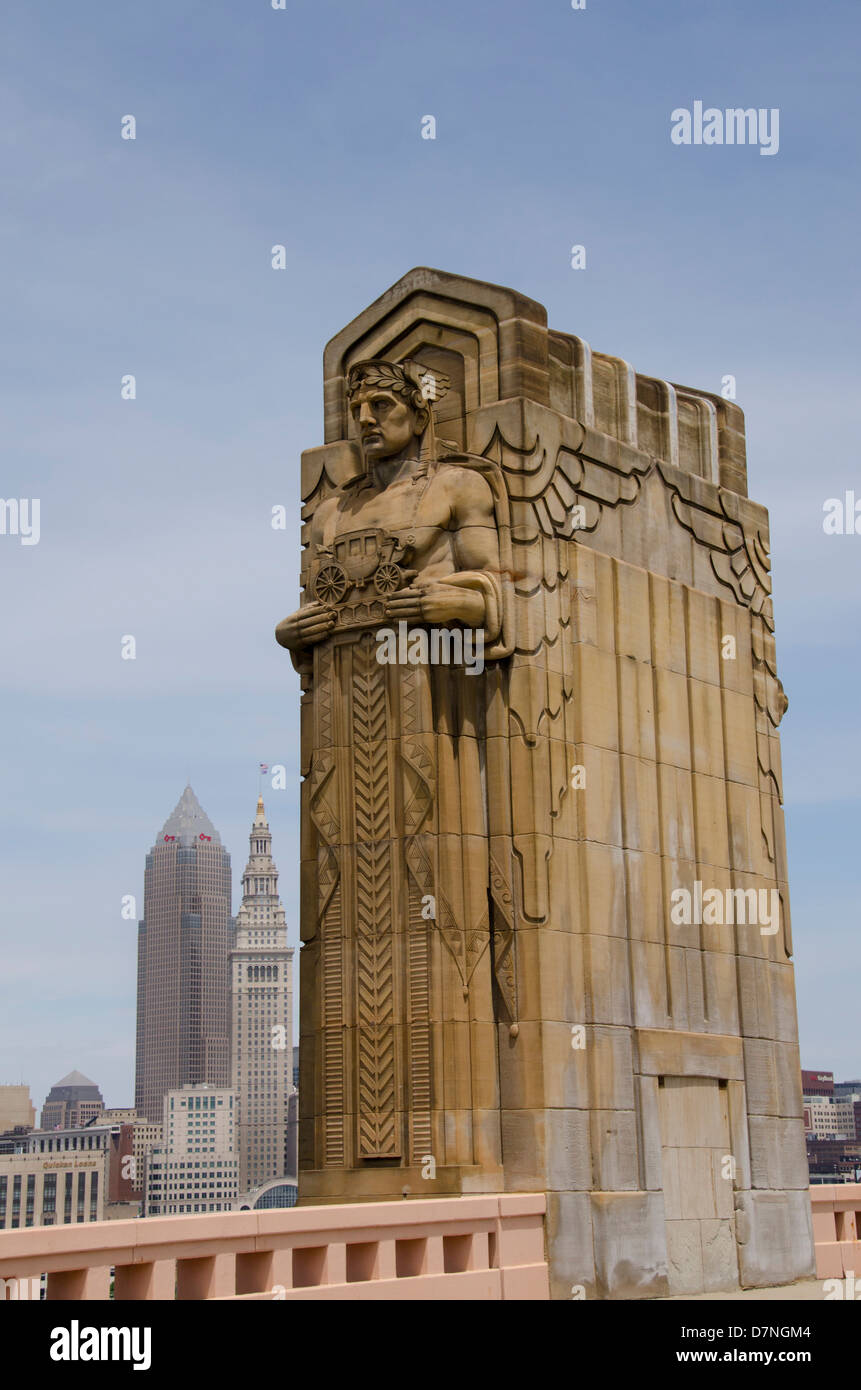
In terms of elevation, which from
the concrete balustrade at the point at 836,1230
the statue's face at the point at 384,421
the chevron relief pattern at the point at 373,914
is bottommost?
the concrete balustrade at the point at 836,1230

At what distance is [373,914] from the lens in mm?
21094

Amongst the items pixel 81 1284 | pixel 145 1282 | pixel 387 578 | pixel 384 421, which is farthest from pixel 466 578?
pixel 81 1284

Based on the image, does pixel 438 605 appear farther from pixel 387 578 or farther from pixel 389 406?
pixel 389 406

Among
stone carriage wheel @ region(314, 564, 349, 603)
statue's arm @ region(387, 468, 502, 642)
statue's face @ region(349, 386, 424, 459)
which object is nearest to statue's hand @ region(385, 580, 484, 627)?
statue's arm @ region(387, 468, 502, 642)

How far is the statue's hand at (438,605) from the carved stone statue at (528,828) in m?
0.04

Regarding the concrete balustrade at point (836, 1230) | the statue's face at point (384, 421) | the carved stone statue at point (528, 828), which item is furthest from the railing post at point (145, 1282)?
the concrete balustrade at point (836, 1230)

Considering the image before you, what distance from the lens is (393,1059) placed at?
20.6 metres

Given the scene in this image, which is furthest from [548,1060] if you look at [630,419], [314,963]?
[630,419]

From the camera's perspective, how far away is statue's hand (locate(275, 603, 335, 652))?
867 inches

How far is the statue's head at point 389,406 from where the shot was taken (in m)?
22.2

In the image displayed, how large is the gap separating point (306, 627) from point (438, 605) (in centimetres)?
203
